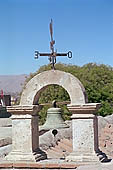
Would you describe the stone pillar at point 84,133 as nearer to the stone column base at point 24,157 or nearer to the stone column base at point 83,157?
the stone column base at point 83,157

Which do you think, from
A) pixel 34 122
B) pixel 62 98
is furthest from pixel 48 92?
pixel 34 122

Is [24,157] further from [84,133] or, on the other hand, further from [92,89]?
[92,89]

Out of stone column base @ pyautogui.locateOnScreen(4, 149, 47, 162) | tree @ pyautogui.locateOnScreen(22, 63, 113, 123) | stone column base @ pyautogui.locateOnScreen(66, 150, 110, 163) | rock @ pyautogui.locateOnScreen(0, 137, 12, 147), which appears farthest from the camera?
tree @ pyautogui.locateOnScreen(22, 63, 113, 123)

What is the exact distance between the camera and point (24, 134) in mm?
8930

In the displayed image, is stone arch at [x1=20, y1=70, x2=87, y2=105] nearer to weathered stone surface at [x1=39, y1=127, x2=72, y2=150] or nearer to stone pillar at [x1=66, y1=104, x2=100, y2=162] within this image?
stone pillar at [x1=66, y1=104, x2=100, y2=162]

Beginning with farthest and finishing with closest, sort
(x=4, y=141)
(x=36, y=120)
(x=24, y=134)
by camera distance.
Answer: (x=4, y=141) → (x=36, y=120) → (x=24, y=134)

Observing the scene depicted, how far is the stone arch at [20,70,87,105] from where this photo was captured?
28.5 ft

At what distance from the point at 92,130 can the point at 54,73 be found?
1.49m

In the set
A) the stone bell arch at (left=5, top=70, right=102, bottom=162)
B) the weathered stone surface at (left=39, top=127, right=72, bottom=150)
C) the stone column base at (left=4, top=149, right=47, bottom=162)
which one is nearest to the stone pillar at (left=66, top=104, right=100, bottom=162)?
the stone bell arch at (left=5, top=70, right=102, bottom=162)

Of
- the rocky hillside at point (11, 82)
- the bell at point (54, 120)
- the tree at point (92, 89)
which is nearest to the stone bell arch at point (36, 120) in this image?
the bell at point (54, 120)

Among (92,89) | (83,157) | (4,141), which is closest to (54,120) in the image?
(4,141)

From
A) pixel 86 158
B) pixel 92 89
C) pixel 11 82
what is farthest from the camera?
pixel 11 82

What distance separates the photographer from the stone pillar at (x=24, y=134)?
8.88 m

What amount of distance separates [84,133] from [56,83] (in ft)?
4.06
